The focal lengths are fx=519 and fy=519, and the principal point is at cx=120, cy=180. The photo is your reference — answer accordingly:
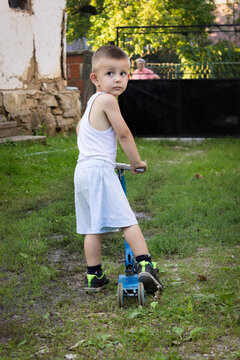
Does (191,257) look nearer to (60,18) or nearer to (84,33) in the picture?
(60,18)

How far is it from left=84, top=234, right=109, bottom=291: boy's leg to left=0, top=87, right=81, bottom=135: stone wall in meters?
6.19

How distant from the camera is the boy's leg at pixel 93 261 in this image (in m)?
3.29

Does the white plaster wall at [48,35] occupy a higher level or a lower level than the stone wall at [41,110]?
higher

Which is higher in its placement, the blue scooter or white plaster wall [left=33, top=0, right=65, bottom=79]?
white plaster wall [left=33, top=0, right=65, bottom=79]

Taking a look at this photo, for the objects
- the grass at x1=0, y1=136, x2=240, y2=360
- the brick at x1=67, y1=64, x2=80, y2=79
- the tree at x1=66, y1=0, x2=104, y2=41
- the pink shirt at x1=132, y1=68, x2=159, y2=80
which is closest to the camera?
the grass at x1=0, y1=136, x2=240, y2=360

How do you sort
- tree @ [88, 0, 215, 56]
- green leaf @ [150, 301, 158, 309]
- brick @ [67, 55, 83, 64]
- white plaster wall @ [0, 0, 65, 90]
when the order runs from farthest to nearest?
tree @ [88, 0, 215, 56] < brick @ [67, 55, 83, 64] < white plaster wall @ [0, 0, 65, 90] < green leaf @ [150, 301, 158, 309]

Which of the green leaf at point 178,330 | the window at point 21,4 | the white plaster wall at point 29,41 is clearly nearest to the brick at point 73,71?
the white plaster wall at point 29,41

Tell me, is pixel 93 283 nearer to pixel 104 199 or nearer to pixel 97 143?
pixel 104 199

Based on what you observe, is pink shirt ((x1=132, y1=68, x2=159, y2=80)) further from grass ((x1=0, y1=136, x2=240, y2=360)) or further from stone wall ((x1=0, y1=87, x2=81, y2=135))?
grass ((x1=0, y1=136, x2=240, y2=360))

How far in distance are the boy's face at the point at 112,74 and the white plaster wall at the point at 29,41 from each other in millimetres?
6117

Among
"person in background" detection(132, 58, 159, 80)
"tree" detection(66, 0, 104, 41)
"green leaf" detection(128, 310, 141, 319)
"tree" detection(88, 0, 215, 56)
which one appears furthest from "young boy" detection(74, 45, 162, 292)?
"tree" detection(66, 0, 104, 41)

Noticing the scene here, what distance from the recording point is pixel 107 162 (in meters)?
3.22

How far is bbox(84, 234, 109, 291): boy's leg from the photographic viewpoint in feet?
10.8

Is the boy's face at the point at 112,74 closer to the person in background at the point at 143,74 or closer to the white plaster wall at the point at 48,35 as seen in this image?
the white plaster wall at the point at 48,35
